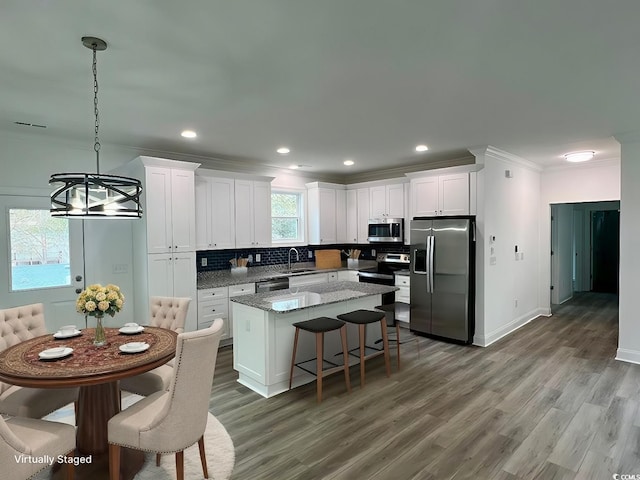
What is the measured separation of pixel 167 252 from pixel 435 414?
3.54 metres

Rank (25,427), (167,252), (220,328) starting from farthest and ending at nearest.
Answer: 1. (167,252)
2. (220,328)
3. (25,427)

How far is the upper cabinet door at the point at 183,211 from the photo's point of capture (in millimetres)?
4712

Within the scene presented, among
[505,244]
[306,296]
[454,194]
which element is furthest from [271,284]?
[505,244]

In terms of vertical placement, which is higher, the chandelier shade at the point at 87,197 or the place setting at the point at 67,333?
the chandelier shade at the point at 87,197

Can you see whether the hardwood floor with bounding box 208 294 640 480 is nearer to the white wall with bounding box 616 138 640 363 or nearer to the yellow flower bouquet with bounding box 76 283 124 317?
the white wall with bounding box 616 138 640 363

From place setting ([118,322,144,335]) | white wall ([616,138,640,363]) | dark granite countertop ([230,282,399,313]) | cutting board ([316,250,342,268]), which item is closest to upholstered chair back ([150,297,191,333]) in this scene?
place setting ([118,322,144,335])

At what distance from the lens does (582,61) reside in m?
2.42

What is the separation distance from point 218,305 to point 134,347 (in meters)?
2.54

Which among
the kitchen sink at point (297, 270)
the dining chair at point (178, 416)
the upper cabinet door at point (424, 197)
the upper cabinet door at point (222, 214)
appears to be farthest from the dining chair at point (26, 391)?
the upper cabinet door at point (424, 197)

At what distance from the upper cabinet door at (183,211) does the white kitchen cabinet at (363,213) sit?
10.6ft

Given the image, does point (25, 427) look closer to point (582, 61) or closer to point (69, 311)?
point (69, 311)

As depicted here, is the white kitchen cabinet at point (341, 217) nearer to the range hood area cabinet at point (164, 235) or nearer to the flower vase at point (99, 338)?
the range hood area cabinet at point (164, 235)

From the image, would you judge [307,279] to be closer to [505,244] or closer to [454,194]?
[454,194]

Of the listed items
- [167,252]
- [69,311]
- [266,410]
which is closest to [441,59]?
[266,410]
